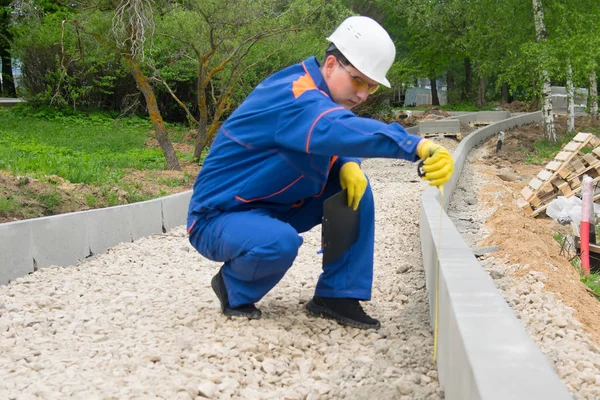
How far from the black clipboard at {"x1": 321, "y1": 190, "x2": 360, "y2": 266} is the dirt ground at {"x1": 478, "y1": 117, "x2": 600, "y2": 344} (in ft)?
4.59

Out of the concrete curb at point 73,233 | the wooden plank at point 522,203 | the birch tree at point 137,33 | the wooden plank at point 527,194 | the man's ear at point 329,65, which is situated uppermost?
the birch tree at point 137,33

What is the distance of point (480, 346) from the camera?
7.91 feet

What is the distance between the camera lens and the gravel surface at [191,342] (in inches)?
125

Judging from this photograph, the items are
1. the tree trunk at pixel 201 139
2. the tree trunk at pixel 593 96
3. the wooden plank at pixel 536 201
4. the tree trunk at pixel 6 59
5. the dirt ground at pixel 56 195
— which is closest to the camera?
the dirt ground at pixel 56 195

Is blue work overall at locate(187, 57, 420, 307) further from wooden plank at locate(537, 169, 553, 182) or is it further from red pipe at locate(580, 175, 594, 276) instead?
wooden plank at locate(537, 169, 553, 182)

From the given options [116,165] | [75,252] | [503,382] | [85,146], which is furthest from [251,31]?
[503,382]

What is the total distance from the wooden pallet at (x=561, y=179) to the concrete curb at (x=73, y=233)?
5.14 m

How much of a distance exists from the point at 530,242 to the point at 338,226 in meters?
3.19

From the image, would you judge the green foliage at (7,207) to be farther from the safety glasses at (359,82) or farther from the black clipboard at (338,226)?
the safety glasses at (359,82)

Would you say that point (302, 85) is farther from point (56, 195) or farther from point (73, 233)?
point (56, 195)

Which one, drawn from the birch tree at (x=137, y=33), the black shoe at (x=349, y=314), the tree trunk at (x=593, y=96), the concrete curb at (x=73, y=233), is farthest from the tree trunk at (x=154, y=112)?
the tree trunk at (x=593, y=96)

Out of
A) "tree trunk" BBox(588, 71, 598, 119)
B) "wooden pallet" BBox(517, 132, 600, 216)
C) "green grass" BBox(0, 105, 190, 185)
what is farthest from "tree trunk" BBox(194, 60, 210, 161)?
"tree trunk" BBox(588, 71, 598, 119)

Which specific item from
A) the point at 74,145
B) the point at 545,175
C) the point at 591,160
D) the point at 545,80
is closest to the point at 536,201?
the point at 545,175

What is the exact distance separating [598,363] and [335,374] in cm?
123
